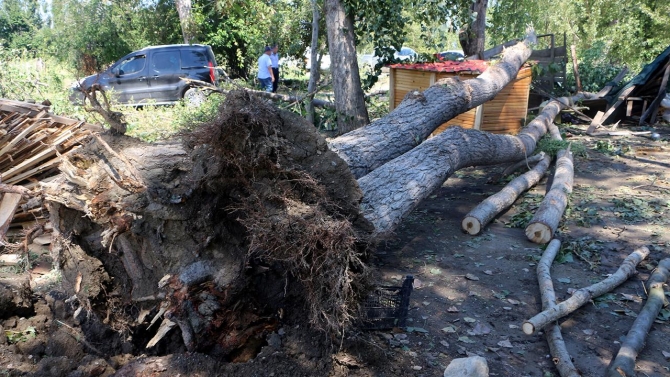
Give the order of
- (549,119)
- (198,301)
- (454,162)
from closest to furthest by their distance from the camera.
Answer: (198,301) → (454,162) → (549,119)

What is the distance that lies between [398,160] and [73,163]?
9.70 ft

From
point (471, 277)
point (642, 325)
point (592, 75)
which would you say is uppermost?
point (592, 75)

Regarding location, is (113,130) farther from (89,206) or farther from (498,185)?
(498,185)

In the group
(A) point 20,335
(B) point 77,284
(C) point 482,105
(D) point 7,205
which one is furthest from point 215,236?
(C) point 482,105

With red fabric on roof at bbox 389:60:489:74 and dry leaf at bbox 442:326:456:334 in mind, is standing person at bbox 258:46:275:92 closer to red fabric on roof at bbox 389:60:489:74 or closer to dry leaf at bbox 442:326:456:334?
red fabric on roof at bbox 389:60:489:74

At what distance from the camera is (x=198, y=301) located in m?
3.16

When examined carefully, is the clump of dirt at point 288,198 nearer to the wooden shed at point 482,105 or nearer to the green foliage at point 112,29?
the wooden shed at point 482,105

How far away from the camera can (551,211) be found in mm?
5609

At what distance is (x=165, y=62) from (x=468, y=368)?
Result: 1201 cm

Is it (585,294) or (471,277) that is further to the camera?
(471,277)

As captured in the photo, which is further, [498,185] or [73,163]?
[498,185]

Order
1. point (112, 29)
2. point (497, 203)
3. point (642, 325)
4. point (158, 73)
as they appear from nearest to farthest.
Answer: point (642, 325)
point (497, 203)
point (158, 73)
point (112, 29)

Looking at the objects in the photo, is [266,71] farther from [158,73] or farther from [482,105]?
[482,105]

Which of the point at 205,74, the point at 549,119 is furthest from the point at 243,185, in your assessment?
the point at 205,74
